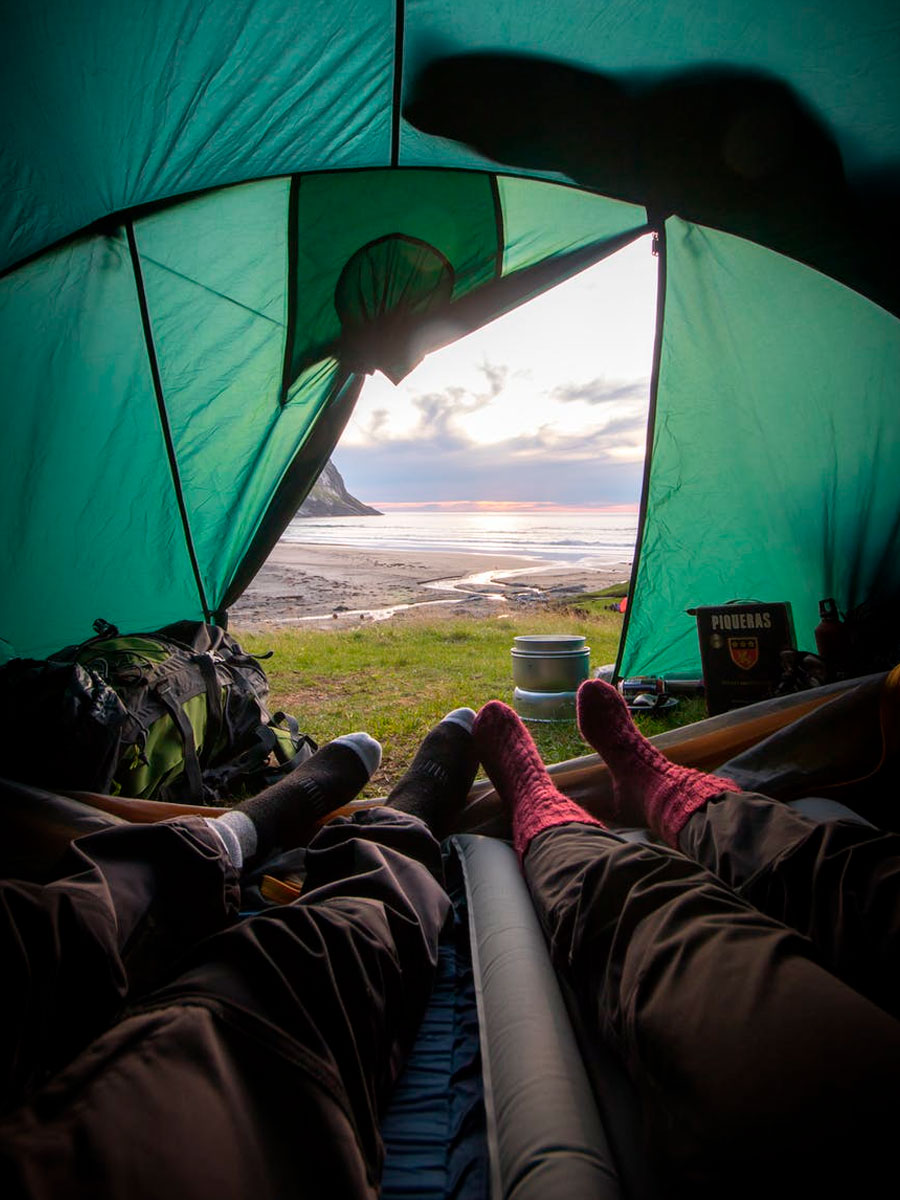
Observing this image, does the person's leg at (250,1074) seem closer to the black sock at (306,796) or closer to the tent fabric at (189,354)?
the black sock at (306,796)

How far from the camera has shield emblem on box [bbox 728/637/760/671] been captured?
8.47ft

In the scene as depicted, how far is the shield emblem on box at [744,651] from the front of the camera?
8.47 feet

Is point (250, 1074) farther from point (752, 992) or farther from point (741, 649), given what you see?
point (741, 649)

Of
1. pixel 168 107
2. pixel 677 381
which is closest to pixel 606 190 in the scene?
pixel 677 381

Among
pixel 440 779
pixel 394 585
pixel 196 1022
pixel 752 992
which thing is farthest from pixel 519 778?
pixel 394 585

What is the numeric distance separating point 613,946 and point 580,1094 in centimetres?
16

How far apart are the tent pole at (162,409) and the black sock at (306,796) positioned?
1.20m

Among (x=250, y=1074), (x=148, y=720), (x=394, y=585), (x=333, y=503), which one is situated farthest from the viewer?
(x=333, y=503)

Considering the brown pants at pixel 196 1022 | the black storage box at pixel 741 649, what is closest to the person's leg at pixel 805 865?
the brown pants at pixel 196 1022

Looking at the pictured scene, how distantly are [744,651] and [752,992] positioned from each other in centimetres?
217

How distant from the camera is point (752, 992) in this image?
0.64 meters

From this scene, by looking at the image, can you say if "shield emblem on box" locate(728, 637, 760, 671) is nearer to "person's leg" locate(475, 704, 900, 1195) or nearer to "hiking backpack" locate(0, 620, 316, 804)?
"hiking backpack" locate(0, 620, 316, 804)

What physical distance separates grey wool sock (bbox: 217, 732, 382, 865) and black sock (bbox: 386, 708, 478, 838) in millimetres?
151

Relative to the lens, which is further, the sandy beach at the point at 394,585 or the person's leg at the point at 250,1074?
the sandy beach at the point at 394,585
